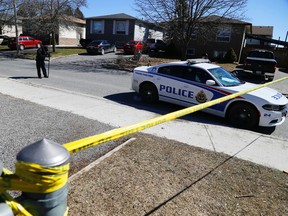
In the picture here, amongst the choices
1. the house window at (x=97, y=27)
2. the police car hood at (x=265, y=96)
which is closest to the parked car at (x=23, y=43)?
the house window at (x=97, y=27)

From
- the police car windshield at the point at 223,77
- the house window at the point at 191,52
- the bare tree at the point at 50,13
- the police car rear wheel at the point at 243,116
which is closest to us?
the police car rear wheel at the point at 243,116

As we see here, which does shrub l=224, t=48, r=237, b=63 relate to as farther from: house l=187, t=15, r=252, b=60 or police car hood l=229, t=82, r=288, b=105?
police car hood l=229, t=82, r=288, b=105

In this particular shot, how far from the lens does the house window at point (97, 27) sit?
40.7 m

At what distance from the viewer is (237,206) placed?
3.27 m

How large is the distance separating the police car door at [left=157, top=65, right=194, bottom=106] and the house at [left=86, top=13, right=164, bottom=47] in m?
31.3

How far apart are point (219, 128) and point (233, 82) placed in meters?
1.83

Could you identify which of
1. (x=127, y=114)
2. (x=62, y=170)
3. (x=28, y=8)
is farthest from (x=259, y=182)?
(x=28, y=8)

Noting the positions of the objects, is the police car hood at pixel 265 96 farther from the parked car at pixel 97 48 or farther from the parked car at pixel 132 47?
the parked car at pixel 97 48

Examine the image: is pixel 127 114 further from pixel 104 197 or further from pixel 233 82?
pixel 104 197

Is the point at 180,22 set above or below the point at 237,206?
above

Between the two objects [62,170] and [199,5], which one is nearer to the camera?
[62,170]

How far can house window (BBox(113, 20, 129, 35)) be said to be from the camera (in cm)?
3931

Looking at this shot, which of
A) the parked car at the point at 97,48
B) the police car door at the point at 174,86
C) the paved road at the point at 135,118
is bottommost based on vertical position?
the paved road at the point at 135,118

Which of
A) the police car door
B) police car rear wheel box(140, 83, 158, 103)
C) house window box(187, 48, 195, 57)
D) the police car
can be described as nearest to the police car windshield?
the police car
